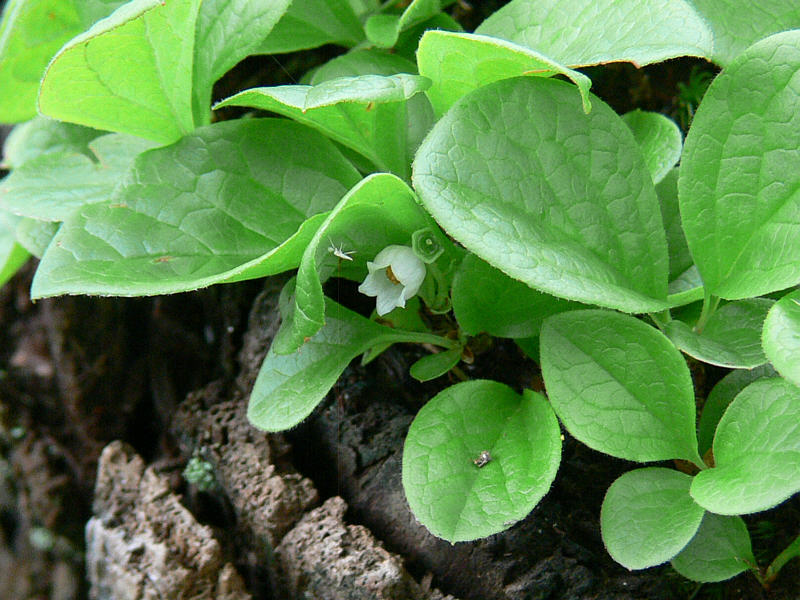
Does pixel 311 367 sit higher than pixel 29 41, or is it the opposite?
pixel 29 41

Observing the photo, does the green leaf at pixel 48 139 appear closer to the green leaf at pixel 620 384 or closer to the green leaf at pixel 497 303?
the green leaf at pixel 497 303

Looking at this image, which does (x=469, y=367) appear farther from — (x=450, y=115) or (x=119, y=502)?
(x=119, y=502)

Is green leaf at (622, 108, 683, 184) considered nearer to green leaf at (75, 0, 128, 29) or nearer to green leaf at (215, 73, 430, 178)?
green leaf at (215, 73, 430, 178)

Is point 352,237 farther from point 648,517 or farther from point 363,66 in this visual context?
point 648,517

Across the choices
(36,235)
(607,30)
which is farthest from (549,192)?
(36,235)

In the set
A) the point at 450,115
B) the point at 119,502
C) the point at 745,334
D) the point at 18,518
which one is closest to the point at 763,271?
the point at 745,334

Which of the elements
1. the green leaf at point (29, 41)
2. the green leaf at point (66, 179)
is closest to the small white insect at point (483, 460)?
the green leaf at point (66, 179)
